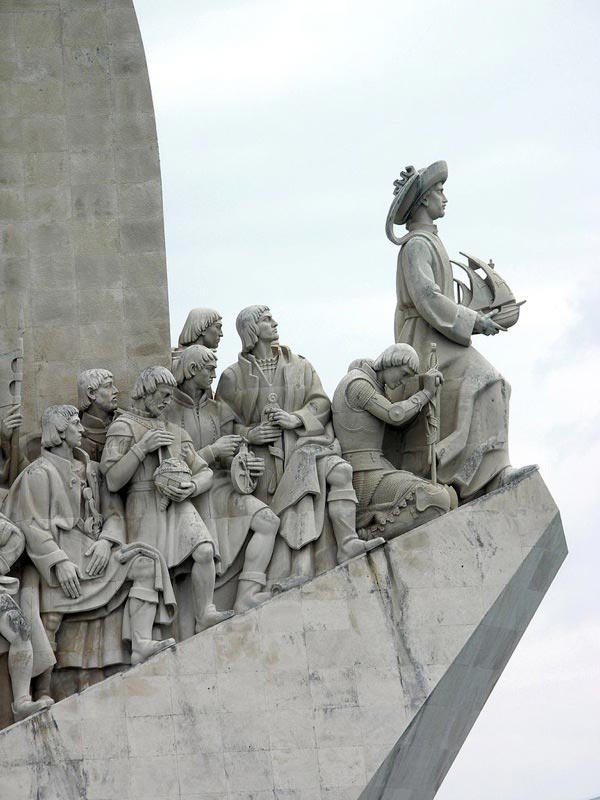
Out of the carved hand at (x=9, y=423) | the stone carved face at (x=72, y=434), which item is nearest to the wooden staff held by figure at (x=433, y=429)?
the stone carved face at (x=72, y=434)

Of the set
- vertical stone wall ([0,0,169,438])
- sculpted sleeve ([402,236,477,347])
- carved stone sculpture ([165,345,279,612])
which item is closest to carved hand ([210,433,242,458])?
carved stone sculpture ([165,345,279,612])

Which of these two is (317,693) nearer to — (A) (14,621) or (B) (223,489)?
(B) (223,489)

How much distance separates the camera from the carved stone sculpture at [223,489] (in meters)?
18.6

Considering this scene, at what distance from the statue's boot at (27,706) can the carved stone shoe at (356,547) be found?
2253 millimetres

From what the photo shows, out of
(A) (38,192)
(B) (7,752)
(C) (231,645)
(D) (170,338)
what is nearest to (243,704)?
(C) (231,645)

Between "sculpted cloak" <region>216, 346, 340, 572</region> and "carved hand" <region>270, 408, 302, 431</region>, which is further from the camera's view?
"carved hand" <region>270, 408, 302, 431</region>

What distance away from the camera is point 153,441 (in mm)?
18625

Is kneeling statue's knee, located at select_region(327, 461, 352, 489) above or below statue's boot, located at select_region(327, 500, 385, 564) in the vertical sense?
above

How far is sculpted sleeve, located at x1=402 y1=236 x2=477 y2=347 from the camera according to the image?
1939 cm

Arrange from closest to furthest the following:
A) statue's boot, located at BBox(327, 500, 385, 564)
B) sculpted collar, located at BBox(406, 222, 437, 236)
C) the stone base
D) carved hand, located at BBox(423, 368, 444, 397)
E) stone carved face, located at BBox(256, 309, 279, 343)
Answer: the stone base → statue's boot, located at BBox(327, 500, 385, 564) → carved hand, located at BBox(423, 368, 444, 397) → stone carved face, located at BBox(256, 309, 279, 343) → sculpted collar, located at BBox(406, 222, 437, 236)

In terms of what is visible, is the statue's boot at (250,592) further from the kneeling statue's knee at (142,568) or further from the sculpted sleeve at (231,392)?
the sculpted sleeve at (231,392)

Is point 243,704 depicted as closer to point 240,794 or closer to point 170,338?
point 240,794

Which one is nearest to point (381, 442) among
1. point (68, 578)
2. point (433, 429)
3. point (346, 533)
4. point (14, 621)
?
point (433, 429)

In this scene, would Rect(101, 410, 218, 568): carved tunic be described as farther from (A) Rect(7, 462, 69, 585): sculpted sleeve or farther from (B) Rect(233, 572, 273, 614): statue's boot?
(A) Rect(7, 462, 69, 585): sculpted sleeve
